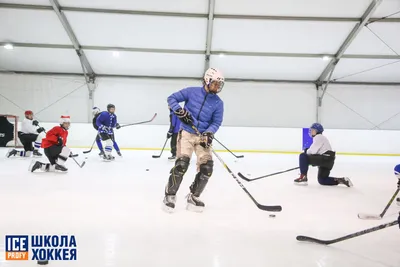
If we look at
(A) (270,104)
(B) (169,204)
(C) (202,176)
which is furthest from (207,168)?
(A) (270,104)

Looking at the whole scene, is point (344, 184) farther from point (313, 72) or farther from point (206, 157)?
point (313, 72)

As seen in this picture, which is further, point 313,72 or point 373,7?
point 313,72

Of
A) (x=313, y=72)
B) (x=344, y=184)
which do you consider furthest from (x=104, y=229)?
(x=313, y=72)

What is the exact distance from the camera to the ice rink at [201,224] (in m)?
1.43

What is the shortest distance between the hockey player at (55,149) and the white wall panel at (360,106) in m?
8.96

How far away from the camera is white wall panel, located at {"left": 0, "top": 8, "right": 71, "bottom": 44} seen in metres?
8.45

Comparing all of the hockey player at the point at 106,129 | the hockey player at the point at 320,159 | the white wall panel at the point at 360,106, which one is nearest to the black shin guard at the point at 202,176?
the hockey player at the point at 320,159

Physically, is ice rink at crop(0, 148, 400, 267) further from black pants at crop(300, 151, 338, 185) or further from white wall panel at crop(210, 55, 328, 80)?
white wall panel at crop(210, 55, 328, 80)

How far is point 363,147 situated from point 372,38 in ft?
10.1

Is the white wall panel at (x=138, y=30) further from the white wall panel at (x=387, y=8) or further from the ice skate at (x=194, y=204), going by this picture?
the ice skate at (x=194, y=204)

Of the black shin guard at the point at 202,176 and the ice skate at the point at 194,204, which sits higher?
the black shin guard at the point at 202,176

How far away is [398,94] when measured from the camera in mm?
10711

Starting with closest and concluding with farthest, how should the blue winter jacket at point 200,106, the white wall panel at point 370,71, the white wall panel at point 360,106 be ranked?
the blue winter jacket at point 200,106 < the white wall panel at point 370,71 < the white wall panel at point 360,106

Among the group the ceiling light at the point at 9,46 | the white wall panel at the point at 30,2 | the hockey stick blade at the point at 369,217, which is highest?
the white wall panel at the point at 30,2
